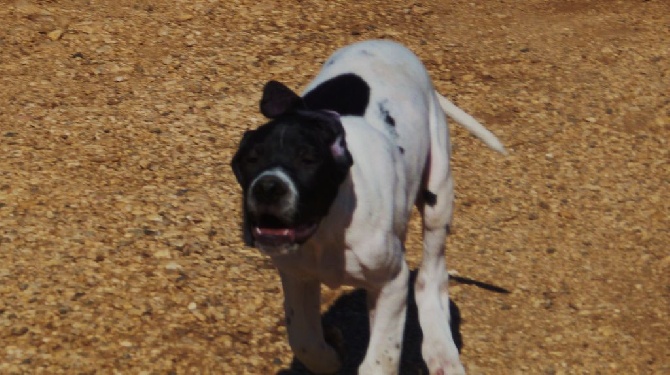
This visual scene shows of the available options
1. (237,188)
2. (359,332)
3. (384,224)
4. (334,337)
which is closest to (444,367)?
(334,337)

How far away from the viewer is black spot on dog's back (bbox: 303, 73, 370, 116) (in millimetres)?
5789

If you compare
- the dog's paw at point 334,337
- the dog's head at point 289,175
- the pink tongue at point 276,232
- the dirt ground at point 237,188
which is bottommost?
the dirt ground at point 237,188

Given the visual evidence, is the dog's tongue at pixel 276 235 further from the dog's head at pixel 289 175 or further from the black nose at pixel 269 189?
the black nose at pixel 269 189

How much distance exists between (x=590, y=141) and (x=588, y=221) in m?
1.08

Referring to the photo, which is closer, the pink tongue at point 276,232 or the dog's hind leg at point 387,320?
the pink tongue at point 276,232

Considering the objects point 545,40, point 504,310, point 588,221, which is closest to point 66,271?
point 504,310

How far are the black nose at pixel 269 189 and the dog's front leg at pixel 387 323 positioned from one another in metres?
0.99

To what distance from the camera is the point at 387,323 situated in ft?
18.8

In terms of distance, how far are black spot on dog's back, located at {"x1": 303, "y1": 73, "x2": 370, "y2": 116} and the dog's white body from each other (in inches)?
1.9

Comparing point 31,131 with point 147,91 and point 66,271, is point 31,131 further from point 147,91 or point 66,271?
point 66,271

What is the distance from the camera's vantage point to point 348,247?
539cm

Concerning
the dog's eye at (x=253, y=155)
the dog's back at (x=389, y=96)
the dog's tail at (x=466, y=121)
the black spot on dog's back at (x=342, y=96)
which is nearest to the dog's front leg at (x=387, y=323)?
the dog's back at (x=389, y=96)

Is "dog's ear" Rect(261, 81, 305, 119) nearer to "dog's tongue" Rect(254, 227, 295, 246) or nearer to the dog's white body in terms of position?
the dog's white body

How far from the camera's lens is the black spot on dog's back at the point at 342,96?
5789 millimetres
